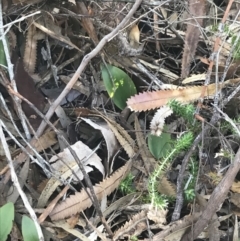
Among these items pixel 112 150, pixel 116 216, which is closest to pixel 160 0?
pixel 112 150

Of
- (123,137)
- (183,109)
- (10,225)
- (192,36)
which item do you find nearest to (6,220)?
(10,225)

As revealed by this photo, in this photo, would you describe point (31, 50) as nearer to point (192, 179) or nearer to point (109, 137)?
point (109, 137)

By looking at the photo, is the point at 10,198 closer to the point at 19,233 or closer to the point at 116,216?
the point at 19,233

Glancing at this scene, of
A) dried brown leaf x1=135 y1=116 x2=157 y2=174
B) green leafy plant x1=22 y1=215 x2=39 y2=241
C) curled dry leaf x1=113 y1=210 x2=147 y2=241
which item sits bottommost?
curled dry leaf x1=113 y1=210 x2=147 y2=241

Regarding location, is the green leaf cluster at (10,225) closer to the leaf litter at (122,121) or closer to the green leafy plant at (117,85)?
the leaf litter at (122,121)

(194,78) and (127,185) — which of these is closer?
(127,185)

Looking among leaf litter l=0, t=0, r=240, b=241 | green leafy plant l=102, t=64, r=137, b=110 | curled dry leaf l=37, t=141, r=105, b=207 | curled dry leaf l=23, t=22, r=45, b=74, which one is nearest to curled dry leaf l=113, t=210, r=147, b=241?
leaf litter l=0, t=0, r=240, b=241

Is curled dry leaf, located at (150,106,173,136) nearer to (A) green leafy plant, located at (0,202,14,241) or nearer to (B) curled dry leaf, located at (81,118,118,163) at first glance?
(B) curled dry leaf, located at (81,118,118,163)
